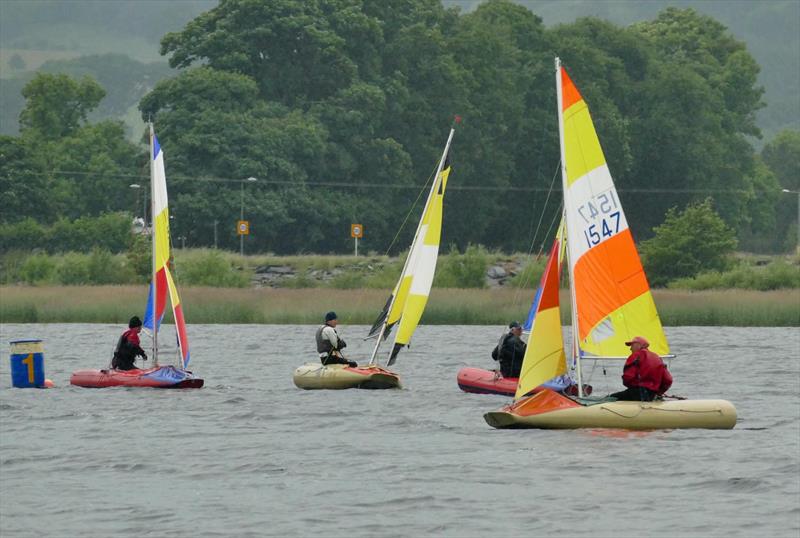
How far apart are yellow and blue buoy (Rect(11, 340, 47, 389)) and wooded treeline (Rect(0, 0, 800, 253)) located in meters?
53.9

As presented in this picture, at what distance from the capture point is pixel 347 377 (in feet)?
122

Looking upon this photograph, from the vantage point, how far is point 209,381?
4106cm

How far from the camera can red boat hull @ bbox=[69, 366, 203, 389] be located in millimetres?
36719

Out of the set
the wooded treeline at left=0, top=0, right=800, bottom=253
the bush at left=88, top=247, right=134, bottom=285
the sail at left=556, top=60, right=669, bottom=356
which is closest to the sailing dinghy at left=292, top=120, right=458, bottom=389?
the sail at left=556, top=60, right=669, bottom=356

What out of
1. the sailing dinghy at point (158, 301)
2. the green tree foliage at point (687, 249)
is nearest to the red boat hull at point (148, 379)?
the sailing dinghy at point (158, 301)

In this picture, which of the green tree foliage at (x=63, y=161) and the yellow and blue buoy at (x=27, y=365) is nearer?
the yellow and blue buoy at (x=27, y=365)

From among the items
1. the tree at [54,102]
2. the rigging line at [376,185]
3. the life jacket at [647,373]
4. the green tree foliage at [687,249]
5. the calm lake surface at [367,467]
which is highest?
the tree at [54,102]

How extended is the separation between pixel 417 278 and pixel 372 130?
211 feet

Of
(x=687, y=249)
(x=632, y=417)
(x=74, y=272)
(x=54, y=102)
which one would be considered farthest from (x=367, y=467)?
(x=54, y=102)

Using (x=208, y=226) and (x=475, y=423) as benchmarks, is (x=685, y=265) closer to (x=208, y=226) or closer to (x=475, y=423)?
(x=208, y=226)

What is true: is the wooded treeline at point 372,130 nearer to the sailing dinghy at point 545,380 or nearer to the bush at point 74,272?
the bush at point 74,272

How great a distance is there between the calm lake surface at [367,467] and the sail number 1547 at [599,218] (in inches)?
138

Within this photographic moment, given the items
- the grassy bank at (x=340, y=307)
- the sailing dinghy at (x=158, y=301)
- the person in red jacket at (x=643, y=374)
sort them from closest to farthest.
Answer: the person in red jacket at (x=643, y=374) → the sailing dinghy at (x=158, y=301) → the grassy bank at (x=340, y=307)

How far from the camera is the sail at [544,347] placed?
2980 centimetres
